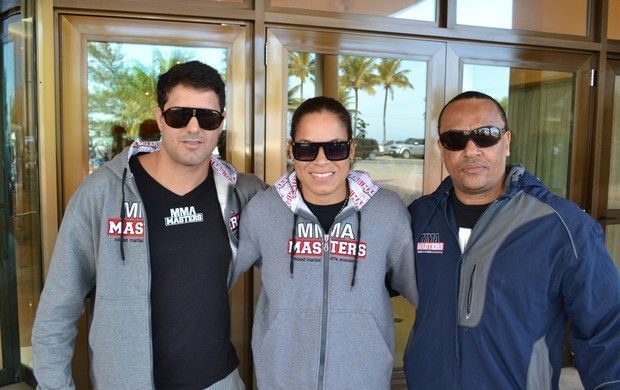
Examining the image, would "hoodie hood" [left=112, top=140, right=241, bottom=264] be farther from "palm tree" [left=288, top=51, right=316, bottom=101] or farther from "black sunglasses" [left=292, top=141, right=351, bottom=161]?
"palm tree" [left=288, top=51, right=316, bottom=101]

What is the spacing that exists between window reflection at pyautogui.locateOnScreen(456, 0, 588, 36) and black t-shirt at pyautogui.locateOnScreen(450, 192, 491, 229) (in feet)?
6.31

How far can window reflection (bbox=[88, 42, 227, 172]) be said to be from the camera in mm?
2926

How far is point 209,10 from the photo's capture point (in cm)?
297

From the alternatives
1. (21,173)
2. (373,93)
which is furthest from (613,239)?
(21,173)

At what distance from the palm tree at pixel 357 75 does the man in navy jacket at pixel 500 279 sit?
141 cm

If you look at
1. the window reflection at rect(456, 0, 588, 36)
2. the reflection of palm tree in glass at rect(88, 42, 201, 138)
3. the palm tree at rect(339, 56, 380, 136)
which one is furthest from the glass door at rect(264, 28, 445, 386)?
the reflection of palm tree in glass at rect(88, 42, 201, 138)

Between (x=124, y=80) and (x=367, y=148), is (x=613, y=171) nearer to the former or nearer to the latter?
(x=367, y=148)

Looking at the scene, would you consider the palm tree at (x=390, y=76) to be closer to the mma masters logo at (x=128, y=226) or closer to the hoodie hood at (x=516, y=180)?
the hoodie hood at (x=516, y=180)

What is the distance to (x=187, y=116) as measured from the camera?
190 cm

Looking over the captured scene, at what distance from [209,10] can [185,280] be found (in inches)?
66.3

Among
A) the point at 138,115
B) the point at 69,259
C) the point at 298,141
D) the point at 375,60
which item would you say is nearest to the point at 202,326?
the point at 69,259

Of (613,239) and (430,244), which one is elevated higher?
(430,244)

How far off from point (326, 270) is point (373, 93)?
5.99 feet

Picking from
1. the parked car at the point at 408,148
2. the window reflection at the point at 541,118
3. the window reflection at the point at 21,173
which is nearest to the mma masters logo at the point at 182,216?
the window reflection at the point at 21,173
